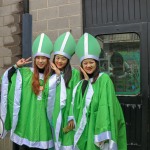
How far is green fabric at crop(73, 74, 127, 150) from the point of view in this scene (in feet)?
10.3

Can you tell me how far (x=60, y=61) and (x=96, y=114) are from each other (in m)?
0.74

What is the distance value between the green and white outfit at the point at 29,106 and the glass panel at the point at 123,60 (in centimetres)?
144

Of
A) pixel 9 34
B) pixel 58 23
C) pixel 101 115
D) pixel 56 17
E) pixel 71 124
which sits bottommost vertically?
pixel 71 124

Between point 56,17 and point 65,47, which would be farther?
point 56,17

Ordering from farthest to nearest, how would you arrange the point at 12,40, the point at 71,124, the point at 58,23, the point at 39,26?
the point at 12,40, the point at 39,26, the point at 58,23, the point at 71,124

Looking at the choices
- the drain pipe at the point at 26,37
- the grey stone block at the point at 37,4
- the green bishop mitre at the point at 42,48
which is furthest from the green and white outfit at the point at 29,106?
the grey stone block at the point at 37,4

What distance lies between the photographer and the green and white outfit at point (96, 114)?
3.13 metres

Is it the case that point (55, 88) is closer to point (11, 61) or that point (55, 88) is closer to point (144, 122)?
point (144, 122)

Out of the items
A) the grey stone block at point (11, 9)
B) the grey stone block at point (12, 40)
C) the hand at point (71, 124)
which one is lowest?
the hand at point (71, 124)

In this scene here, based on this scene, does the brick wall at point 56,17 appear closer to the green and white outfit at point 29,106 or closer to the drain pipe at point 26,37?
the green and white outfit at point 29,106

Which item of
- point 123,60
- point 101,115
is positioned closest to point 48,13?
point 123,60

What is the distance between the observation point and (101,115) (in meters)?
3.15

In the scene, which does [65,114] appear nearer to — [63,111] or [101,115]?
[63,111]

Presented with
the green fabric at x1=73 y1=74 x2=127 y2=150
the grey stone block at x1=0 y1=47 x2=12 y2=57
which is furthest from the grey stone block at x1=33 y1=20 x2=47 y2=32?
the green fabric at x1=73 y1=74 x2=127 y2=150
